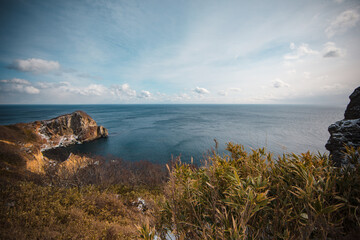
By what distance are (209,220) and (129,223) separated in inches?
211

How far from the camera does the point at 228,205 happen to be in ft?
8.18

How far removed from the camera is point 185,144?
40.0 metres

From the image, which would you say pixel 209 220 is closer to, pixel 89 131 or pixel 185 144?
pixel 185 144

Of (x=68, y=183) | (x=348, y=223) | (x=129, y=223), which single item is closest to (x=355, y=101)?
(x=348, y=223)

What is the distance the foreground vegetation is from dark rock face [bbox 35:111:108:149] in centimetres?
4348

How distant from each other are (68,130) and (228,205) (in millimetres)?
56503

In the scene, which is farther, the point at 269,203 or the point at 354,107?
the point at 354,107

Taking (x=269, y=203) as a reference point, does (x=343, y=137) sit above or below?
above


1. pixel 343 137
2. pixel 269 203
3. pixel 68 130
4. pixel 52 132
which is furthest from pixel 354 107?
pixel 68 130

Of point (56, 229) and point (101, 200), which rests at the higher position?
point (56, 229)

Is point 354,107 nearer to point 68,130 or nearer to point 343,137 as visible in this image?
point 343,137

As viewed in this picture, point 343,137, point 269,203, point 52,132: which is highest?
point 343,137

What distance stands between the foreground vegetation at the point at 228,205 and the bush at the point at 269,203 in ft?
0.04

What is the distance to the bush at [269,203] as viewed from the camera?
2027 mm
